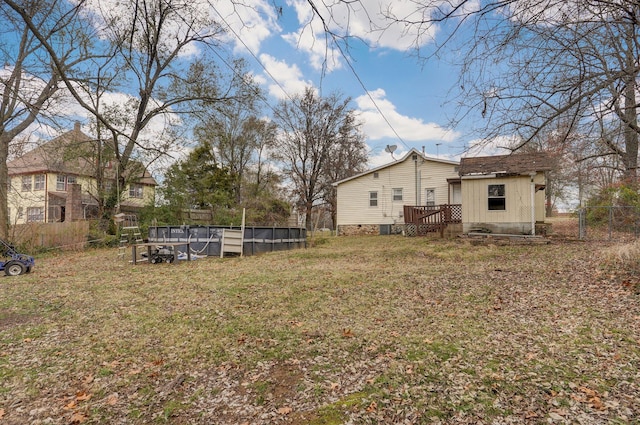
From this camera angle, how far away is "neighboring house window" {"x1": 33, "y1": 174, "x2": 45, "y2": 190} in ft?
83.0

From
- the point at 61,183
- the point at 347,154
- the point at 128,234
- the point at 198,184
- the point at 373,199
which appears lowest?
the point at 128,234

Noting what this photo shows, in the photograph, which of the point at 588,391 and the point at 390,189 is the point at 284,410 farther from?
the point at 390,189

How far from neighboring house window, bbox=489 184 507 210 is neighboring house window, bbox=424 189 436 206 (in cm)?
459

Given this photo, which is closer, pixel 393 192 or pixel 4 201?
pixel 4 201

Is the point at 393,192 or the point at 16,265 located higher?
the point at 393,192

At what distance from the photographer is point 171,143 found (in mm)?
17766

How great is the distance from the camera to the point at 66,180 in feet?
81.1

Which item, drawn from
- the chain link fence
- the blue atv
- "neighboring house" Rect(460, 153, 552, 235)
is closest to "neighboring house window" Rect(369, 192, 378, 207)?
"neighboring house" Rect(460, 153, 552, 235)

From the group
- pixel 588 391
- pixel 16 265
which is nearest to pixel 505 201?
pixel 588 391

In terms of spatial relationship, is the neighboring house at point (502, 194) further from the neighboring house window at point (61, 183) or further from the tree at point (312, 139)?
the neighboring house window at point (61, 183)

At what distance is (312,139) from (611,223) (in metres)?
21.7

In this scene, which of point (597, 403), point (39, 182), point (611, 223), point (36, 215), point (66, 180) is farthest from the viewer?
point (39, 182)

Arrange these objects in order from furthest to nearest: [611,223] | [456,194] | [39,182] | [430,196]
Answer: [39,182] < [430,196] < [456,194] < [611,223]

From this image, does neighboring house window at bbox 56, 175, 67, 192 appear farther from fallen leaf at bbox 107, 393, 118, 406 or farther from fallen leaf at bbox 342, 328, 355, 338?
fallen leaf at bbox 342, 328, 355, 338
